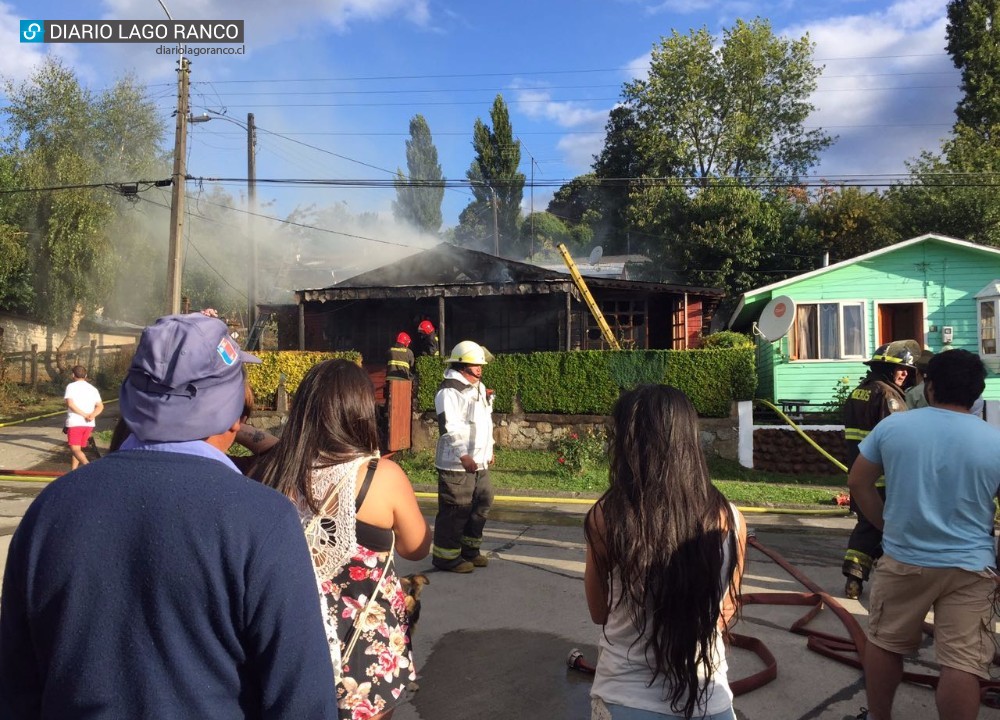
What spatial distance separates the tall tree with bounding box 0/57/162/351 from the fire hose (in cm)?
2658

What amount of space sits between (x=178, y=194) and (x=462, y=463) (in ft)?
42.1

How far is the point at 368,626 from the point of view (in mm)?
2332

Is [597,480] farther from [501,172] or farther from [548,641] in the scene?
[501,172]

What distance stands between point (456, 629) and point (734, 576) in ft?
9.74

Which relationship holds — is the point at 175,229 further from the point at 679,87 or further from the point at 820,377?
the point at 679,87

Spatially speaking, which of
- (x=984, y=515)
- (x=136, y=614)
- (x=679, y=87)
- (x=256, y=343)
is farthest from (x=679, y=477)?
(x=679, y=87)

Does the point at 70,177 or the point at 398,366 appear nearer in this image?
the point at 398,366

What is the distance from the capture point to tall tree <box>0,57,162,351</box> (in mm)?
25344

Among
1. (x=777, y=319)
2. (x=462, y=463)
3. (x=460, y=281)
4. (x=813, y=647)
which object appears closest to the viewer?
(x=813, y=647)

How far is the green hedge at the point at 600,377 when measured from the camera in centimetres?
1400

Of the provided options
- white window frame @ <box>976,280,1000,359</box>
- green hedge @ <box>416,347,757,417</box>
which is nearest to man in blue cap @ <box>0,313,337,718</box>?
green hedge @ <box>416,347,757,417</box>

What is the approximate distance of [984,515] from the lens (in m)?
2.96

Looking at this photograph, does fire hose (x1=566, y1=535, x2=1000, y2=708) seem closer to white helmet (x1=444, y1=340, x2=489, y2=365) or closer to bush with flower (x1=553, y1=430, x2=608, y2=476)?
white helmet (x1=444, y1=340, x2=489, y2=365)

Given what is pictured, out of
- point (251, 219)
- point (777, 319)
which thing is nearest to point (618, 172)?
point (251, 219)
